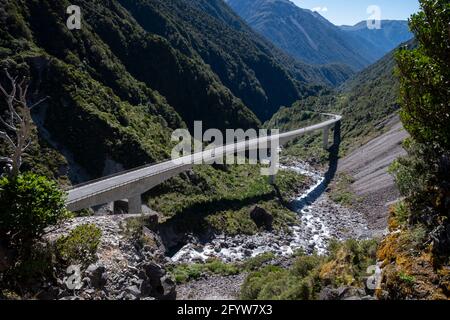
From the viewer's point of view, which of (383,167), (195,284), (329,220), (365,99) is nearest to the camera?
(195,284)

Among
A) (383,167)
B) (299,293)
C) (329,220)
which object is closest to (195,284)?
(299,293)

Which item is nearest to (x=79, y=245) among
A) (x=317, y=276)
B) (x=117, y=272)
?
(x=117, y=272)

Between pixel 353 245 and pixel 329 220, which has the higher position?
pixel 353 245

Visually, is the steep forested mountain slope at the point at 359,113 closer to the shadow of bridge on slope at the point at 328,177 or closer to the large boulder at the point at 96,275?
the shadow of bridge on slope at the point at 328,177

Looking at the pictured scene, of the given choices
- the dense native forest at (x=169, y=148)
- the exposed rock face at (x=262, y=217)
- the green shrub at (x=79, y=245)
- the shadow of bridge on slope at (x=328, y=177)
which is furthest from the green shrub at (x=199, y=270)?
the shadow of bridge on slope at (x=328, y=177)

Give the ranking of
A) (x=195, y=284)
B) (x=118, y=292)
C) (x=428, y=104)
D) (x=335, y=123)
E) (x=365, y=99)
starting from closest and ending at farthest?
1. (x=428, y=104)
2. (x=118, y=292)
3. (x=195, y=284)
4. (x=335, y=123)
5. (x=365, y=99)

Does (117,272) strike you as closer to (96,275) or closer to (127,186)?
(96,275)
